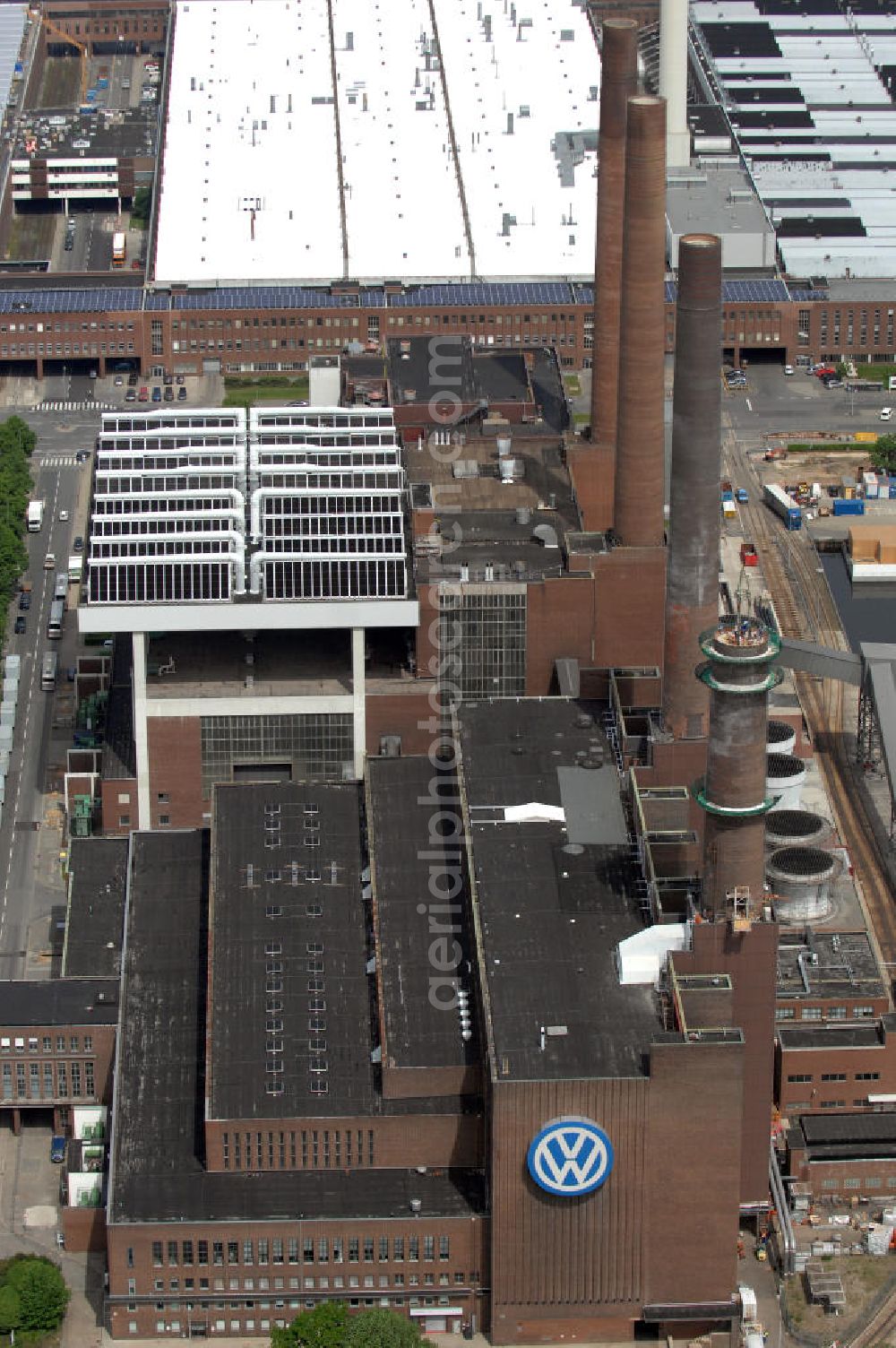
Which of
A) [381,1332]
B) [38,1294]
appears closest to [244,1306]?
[381,1332]

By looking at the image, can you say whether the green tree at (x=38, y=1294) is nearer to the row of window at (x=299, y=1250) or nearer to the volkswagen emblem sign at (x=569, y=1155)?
the row of window at (x=299, y=1250)

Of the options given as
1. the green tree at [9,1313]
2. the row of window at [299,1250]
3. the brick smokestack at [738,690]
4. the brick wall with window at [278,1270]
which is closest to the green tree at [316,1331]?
the brick wall with window at [278,1270]

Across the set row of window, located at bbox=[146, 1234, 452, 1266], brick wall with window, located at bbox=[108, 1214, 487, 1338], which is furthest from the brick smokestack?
row of window, located at bbox=[146, 1234, 452, 1266]

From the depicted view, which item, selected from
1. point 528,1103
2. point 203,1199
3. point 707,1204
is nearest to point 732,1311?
point 707,1204

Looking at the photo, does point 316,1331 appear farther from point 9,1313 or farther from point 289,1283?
point 9,1313

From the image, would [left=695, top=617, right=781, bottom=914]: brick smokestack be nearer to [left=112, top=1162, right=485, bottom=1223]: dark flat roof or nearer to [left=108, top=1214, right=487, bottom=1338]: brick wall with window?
[left=112, top=1162, right=485, bottom=1223]: dark flat roof
